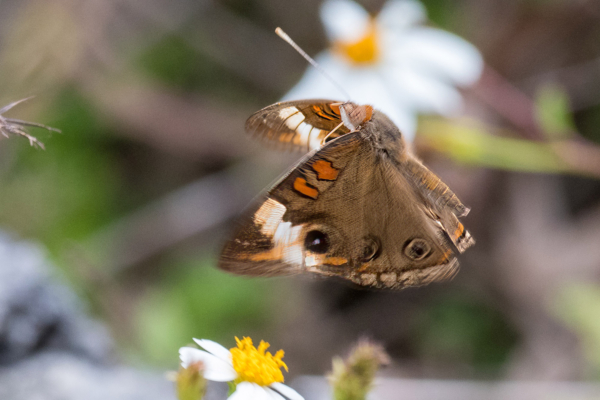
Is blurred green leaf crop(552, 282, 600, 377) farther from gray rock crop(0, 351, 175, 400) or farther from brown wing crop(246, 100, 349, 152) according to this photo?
gray rock crop(0, 351, 175, 400)

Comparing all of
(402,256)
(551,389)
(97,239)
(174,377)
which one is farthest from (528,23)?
(174,377)

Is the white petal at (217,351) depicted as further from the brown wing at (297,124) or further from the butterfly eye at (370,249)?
the brown wing at (297,124)

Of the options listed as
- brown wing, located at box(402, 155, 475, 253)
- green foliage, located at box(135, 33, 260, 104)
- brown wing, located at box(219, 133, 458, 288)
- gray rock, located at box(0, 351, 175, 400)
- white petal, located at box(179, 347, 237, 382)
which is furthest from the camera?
green foliage, located at box(135, 33, 260, 104)

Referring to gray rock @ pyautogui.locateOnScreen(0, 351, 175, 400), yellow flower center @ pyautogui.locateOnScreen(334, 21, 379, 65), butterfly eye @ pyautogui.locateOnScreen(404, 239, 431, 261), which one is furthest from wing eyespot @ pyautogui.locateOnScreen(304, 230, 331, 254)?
yellow flower center @ pyautogui.locateOnScreen(334, 21, 379, 65)

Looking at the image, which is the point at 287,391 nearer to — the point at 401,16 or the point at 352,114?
the point at 352,114

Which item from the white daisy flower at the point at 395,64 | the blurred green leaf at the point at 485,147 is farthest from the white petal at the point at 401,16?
the blurred green leaf at the point at 485,147

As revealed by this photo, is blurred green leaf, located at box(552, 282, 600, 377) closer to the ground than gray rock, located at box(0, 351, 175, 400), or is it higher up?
higher up
